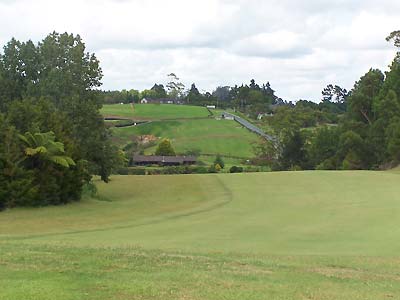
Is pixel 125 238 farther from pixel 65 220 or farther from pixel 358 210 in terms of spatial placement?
pixel 358 210

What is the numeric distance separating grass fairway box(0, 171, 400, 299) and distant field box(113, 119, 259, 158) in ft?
242

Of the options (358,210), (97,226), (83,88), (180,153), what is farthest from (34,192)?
(180,153)

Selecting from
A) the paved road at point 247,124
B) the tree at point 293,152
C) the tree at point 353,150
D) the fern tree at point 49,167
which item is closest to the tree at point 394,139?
the tree at point 353,150

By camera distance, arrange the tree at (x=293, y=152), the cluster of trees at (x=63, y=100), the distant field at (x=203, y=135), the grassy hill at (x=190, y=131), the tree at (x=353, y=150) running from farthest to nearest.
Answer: the distant field at (x=203, y=135)
the grassy hill at (x=190, y=131)
the tree at (x=293, y=152)
the tree at (x=353, y=150)
the cluster of trees at (x=63, y=100)

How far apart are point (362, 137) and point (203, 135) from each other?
196ft

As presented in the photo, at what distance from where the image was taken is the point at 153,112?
6565 inches

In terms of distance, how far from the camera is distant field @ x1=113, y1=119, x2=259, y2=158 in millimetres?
122188

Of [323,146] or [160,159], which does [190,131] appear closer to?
[160,159]

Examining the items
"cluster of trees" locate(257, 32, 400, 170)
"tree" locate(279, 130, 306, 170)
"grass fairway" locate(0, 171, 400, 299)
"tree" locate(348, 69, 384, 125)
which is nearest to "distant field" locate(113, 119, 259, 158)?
"tree" locate(279, 130, 306, 170)

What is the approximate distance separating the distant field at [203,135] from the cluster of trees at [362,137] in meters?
23.1

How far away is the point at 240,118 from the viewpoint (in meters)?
162

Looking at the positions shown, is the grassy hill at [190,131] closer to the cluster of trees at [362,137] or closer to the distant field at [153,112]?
the distant field at [153,112]

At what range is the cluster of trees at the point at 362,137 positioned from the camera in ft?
232

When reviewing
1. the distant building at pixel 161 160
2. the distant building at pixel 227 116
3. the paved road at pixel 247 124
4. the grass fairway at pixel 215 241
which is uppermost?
the distant building at pixel 227 116
